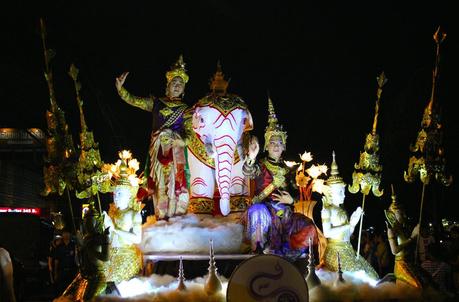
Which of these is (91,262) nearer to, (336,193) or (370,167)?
(336,193)

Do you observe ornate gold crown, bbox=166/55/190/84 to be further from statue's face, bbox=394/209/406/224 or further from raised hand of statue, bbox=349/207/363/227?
statue's face, bbox=394/209/406/224

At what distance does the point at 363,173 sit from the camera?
7938 millimetres

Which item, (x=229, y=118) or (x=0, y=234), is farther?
(x=0, y=234)

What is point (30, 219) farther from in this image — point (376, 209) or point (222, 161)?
point (376, 209)

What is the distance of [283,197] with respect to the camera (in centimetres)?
770

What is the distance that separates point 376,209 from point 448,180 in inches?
317

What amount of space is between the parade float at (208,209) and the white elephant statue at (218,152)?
0.02 m

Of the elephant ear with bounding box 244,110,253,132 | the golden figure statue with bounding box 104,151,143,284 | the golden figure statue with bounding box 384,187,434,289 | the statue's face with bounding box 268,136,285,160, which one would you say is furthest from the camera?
the elephant ear with bounding box 244,110,253,132

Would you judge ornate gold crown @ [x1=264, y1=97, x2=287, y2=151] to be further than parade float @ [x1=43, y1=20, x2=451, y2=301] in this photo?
Yes

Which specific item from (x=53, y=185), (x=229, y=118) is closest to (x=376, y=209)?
(x=229, y=118)

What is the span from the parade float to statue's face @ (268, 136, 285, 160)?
0.7 inches

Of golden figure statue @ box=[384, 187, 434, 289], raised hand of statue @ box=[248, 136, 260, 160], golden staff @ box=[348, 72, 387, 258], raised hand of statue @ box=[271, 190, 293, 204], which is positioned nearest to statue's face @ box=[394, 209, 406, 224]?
golden figure statue @ box=[384, 187, 434, 289]

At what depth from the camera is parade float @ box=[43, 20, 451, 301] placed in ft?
19.8

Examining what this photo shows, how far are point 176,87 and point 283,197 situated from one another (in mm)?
2415
